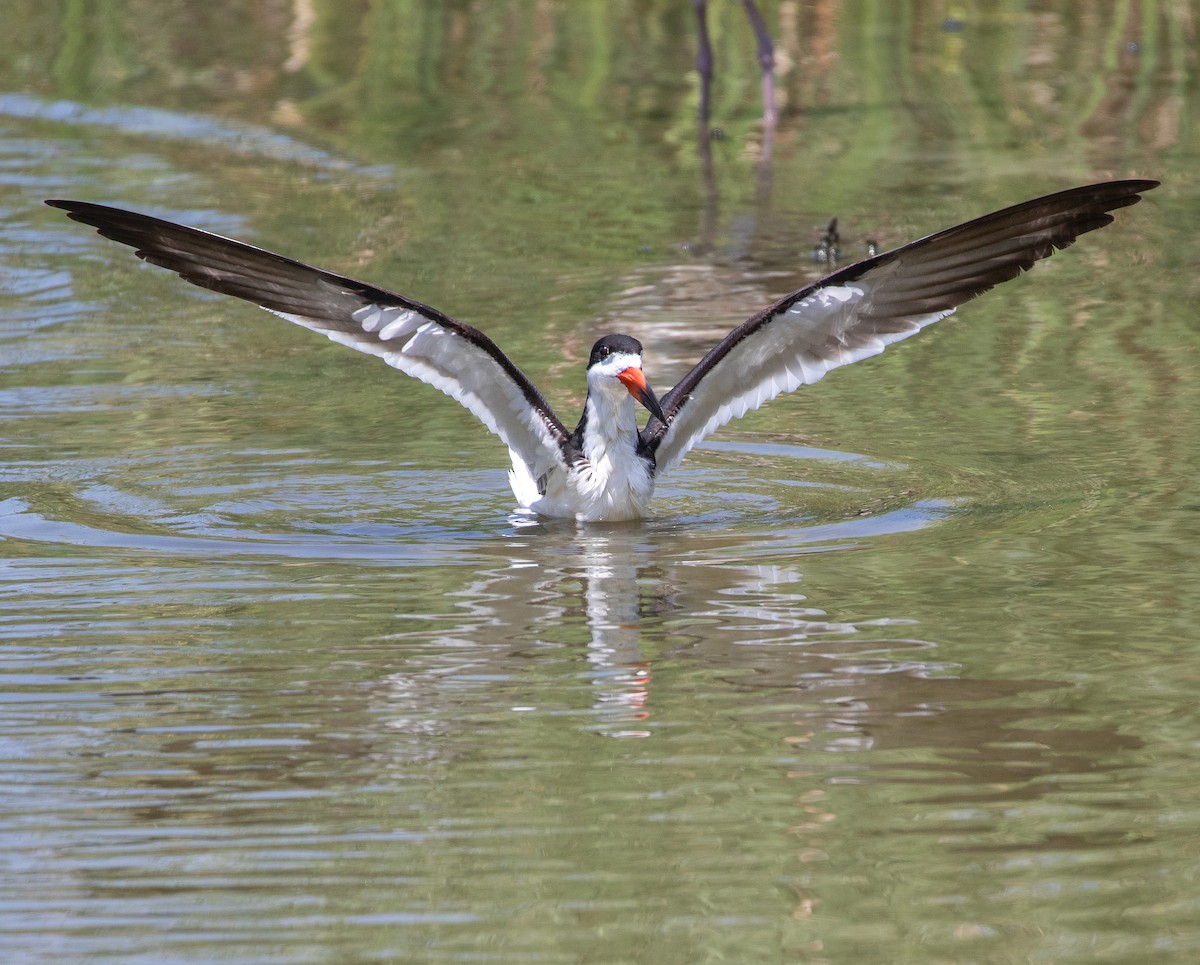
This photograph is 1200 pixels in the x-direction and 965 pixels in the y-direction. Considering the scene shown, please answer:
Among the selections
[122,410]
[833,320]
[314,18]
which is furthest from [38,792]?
[314,18]

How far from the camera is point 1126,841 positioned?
466cm

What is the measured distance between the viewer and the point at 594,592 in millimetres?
7184

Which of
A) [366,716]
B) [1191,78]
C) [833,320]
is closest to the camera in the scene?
[366,716]

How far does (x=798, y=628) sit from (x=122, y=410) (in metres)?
4.42

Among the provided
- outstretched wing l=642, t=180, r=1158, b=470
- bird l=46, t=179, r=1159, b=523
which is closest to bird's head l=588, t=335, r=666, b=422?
bird l=46, t=179, r=1159, b=523

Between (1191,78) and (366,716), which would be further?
(1191,78)

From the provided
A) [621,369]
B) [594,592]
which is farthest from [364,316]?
[594,592]

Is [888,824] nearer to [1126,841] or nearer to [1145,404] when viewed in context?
[1126,841]

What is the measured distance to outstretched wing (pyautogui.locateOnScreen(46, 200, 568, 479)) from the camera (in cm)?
739

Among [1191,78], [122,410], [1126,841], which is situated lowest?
[1126,841]

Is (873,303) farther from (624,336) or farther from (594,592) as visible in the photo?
(594,592)

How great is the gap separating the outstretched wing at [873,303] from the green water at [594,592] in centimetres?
50

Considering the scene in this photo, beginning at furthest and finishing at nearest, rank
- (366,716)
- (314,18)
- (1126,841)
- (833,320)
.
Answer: (314,18) → (833,320) → (366,716) → (1126,841)

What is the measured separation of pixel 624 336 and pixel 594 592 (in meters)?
1.41
